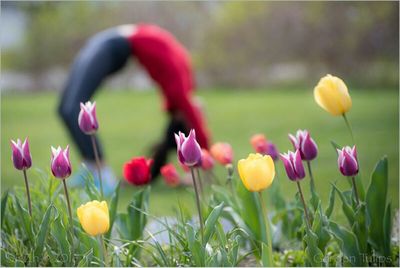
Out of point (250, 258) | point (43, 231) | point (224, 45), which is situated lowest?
point (250, 258)

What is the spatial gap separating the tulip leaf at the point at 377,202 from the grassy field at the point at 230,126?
5.86 ft

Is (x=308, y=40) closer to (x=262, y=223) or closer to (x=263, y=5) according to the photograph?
(x=263, y=5)

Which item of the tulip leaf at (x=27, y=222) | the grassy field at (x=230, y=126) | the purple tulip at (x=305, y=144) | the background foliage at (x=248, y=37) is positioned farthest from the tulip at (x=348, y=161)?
the background foliage at (x=248, y=37)

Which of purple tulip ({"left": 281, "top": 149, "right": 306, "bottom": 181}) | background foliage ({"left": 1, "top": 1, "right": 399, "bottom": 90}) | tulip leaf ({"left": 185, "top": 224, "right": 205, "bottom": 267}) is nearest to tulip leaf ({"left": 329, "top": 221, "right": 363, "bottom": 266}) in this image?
purple tulip ({"left": 281, "top": 149, "right": 306, "bottom": 181})

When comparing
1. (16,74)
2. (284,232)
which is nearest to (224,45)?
(16,74)

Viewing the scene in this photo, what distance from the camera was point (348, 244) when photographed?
1859mm

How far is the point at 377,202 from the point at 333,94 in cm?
31

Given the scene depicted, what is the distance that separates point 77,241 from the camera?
6.17 feet

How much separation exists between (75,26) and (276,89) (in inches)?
136

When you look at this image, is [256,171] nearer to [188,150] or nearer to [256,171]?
[256,171]

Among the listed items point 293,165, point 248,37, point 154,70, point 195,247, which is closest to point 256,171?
point 293,165

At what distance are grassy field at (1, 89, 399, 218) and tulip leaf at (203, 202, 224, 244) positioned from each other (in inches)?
85.6

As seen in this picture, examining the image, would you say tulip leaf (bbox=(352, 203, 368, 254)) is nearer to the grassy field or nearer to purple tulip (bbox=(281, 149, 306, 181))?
purple tulip (bbox=(281, 149, 306, 181))

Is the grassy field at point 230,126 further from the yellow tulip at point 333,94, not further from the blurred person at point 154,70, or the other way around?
the yellow tulip at point 333,94
